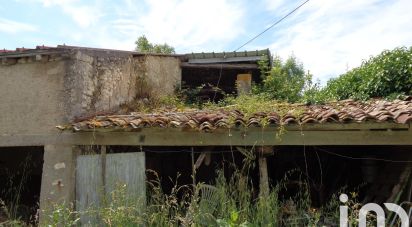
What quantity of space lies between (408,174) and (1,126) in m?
8.02

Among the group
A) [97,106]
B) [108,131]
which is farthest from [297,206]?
[97,106]

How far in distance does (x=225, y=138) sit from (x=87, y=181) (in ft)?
9.31

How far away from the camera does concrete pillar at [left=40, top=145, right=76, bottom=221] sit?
8062 millimetres

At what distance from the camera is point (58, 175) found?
8.15 metres

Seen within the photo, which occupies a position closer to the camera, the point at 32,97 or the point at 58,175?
the point at 58,175

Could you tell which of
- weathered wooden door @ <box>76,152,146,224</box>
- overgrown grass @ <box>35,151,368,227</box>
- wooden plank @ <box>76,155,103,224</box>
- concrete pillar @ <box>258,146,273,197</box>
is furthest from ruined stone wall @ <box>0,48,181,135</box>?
concrete pillar @ <box>258,146,273,197</box>

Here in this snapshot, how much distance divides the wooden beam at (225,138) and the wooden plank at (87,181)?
1.14 ft

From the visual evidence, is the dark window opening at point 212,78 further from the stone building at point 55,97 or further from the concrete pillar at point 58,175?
the concrete pillar at point 58,175

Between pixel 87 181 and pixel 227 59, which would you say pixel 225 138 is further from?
pixel 227 59

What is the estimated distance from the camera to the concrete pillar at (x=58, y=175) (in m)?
8.06

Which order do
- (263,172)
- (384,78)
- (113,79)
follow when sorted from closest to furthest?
(263,172) < (113,79) < (384,78)

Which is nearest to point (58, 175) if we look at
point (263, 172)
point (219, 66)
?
point (263, 172)

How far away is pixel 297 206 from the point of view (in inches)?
300

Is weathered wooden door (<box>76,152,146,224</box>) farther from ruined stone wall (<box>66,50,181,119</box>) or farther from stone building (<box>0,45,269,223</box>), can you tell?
ruined stone wall (<box>66,50,181,119</box>)
